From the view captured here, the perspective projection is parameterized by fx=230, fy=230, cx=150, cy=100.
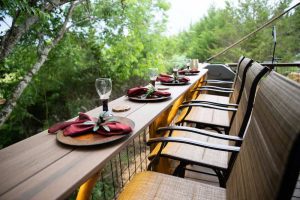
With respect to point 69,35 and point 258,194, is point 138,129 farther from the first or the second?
point 69,35

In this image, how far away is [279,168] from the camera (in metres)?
0.48

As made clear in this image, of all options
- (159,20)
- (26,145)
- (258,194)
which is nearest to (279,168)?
(258,194)

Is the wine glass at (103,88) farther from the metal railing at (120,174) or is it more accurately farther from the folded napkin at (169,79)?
the folded napkin at (169,79)

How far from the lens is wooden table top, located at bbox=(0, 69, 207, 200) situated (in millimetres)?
621

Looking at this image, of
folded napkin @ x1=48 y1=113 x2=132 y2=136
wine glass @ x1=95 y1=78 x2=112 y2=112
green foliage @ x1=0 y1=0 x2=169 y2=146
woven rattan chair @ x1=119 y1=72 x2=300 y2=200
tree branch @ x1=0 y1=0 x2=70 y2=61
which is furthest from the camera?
green foliage @ x1=0 y1=0 x2=169 y2=146

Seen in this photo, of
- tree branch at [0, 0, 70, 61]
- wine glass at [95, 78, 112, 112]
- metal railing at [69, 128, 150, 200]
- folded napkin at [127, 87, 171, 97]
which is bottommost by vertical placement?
metal railing at [69, 128, 150, 200]

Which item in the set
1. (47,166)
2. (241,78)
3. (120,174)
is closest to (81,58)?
(120,174)

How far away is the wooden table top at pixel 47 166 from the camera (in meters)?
0.62

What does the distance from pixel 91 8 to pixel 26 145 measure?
5.49m

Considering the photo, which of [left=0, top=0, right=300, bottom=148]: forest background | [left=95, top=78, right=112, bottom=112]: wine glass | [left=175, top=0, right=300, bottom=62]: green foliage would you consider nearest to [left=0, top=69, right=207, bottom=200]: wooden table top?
[left=95, top=78, right=112, bottom=112]: wine glass

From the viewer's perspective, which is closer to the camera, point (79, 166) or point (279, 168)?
point (279, 168)

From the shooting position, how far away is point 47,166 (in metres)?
0.75

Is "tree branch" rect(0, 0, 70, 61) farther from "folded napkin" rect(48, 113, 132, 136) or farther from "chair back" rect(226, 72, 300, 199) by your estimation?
"chair back" rect(226, 72, 300, 199)

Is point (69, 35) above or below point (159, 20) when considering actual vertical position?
below
